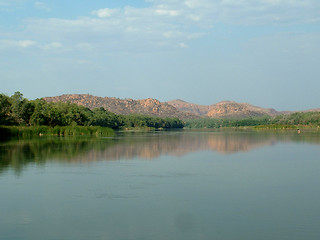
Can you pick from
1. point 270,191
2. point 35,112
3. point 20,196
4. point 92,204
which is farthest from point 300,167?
point 35,112

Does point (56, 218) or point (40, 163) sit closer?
point (56, 218)

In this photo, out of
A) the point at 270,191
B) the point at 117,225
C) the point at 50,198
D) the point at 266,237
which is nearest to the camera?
the point at 266,237

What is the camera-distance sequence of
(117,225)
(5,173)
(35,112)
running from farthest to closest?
(35,112) < (5,173) < (117,225)

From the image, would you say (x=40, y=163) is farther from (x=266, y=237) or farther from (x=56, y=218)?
(x=266, y=237)

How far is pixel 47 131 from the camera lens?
58.4m

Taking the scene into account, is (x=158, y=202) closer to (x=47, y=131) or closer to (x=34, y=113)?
(x=47, y=131)

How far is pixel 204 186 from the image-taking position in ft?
48.2

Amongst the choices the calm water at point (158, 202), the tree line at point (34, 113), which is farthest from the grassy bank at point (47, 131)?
the calm water at point (158, 202)

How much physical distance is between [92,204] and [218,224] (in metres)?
3.99

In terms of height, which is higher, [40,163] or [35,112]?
[35,112]

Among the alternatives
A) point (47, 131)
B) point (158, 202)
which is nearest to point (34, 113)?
point (47, 131)

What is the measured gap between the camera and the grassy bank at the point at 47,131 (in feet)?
170

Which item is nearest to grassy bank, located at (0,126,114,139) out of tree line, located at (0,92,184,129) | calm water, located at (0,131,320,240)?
tree line, located at (0,92,184,129)

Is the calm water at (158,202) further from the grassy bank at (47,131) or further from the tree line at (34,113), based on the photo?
the tree line at (34,113)
